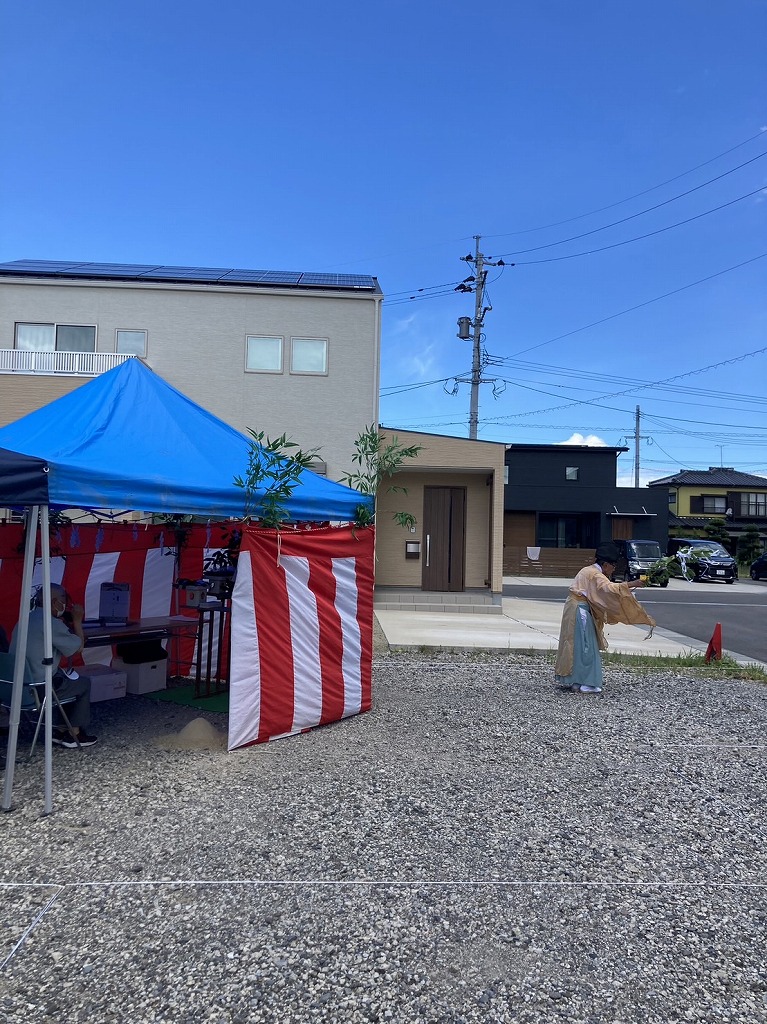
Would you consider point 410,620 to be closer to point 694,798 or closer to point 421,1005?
point 694,798

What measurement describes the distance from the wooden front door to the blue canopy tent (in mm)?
9278

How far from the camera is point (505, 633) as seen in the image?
1202cm

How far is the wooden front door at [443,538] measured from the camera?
16000 mm

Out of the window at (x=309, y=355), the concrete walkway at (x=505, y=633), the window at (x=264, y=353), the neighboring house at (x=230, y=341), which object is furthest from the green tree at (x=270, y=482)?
the window at (x=264, y=353)

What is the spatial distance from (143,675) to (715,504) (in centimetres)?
4583

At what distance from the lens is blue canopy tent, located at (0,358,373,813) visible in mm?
4062

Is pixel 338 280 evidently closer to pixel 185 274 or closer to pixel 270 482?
pixel 185 274

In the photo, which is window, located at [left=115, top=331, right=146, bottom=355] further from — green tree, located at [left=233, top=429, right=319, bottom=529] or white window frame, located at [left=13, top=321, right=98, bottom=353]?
green tree, located at [left=233, top=429, right=319, bottom=529]

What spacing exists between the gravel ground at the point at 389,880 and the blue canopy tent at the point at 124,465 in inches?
37.2

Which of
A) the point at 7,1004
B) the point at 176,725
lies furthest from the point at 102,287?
the point at 7,1004

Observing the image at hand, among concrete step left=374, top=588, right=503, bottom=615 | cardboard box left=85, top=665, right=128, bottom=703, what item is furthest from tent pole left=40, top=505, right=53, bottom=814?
concrete step left=374, top=588, right=503, bottom=615

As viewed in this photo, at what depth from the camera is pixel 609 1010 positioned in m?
2.51

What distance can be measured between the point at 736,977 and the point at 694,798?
209 cm

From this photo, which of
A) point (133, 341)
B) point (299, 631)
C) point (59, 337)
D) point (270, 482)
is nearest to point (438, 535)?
point (133, 341)
